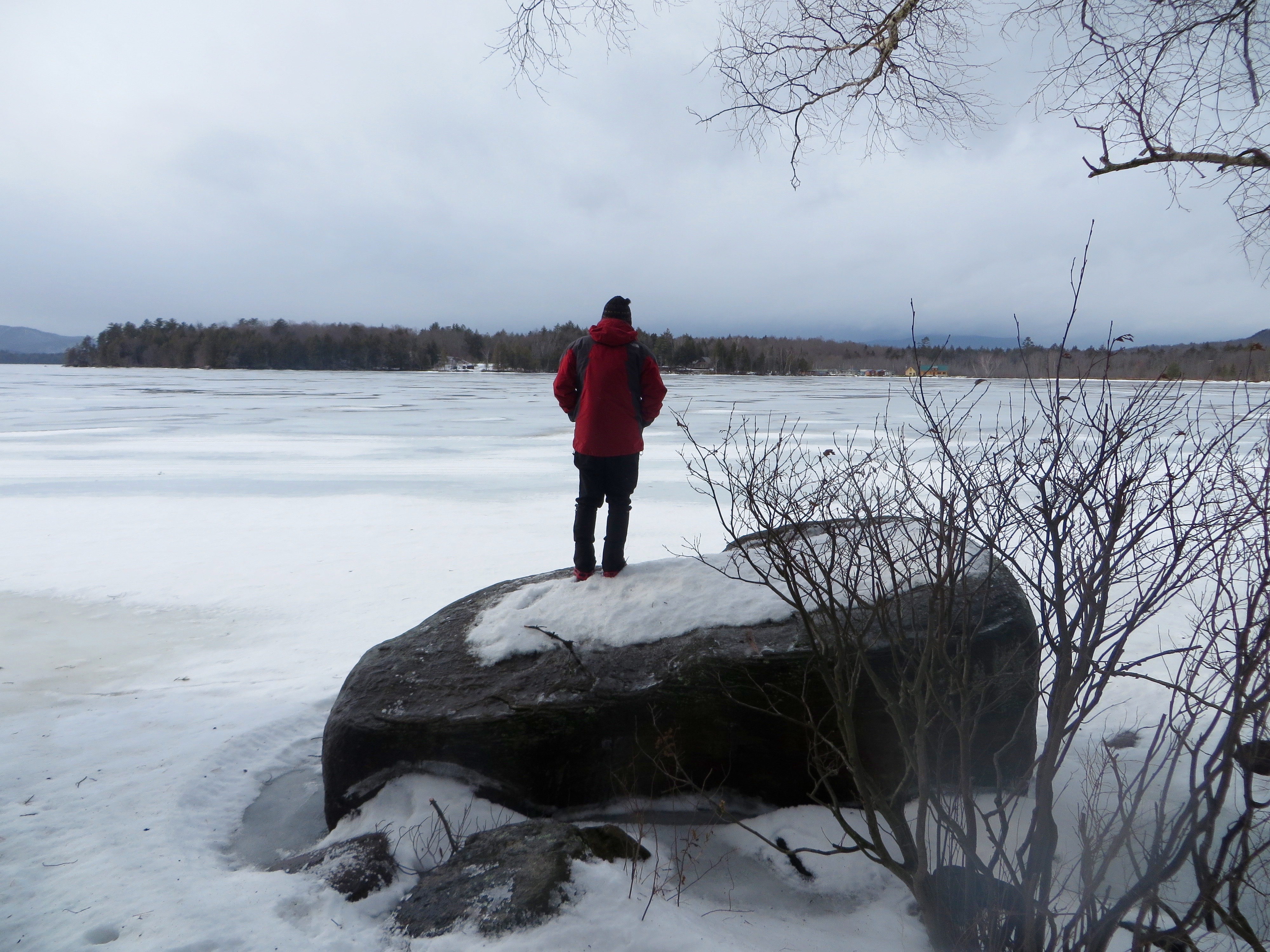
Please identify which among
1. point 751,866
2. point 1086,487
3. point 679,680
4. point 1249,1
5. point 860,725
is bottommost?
point 751,866

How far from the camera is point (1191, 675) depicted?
2131 mm

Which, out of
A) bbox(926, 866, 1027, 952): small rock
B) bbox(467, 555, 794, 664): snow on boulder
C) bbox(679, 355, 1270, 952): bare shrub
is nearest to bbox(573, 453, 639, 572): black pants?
bbox(467, 555, 794, 664): snow on boulder

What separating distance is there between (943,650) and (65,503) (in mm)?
10562

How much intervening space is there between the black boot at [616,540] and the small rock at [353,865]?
1777 millimetres

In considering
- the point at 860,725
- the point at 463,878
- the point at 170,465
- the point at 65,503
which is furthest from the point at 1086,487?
the point at 170,465

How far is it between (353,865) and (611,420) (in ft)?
8.32

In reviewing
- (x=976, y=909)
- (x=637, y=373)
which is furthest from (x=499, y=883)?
(x=637, y=373)

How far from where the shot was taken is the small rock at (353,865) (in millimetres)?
2963

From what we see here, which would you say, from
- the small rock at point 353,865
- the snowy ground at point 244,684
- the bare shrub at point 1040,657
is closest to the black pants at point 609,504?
the bare shrub at point 1040,657

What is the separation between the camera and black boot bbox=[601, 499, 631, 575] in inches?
170

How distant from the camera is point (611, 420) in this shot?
438 cm

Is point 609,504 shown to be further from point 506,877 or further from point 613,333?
point 506,877

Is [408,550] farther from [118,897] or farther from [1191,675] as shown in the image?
[1191,675]

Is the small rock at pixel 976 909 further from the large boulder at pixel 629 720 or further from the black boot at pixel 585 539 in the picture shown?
the black boot at pixel 585 539
